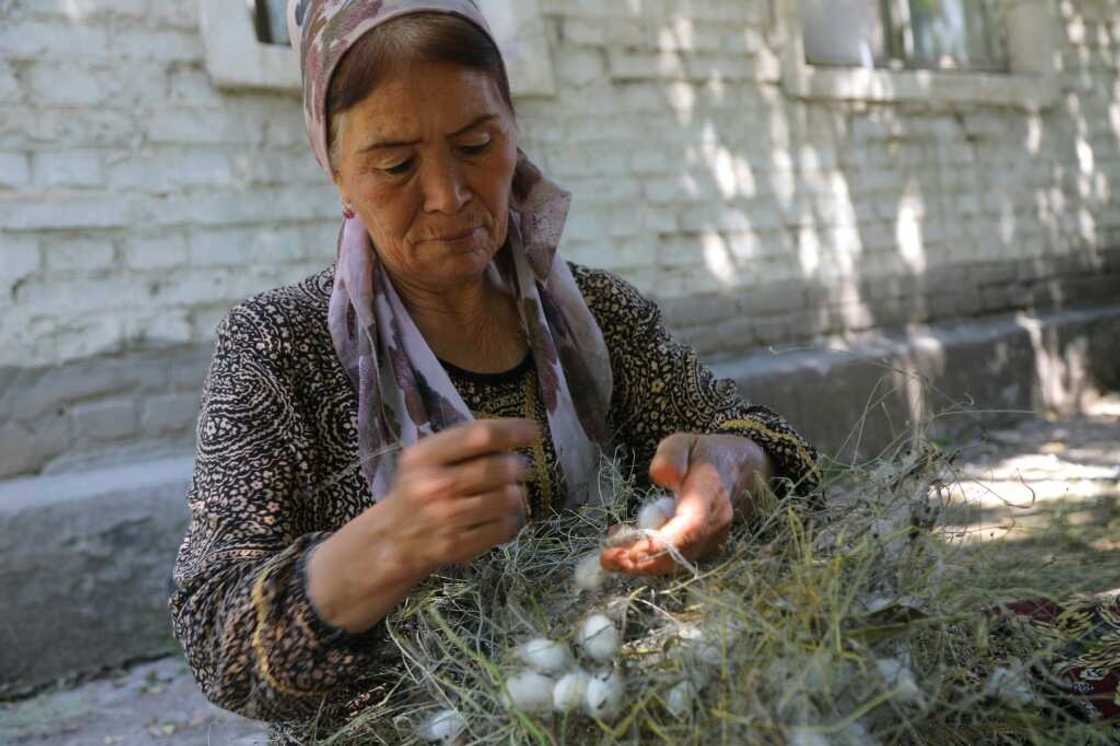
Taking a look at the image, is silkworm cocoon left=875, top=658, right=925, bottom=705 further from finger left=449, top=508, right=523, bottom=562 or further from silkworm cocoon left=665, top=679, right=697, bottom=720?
finger left=449, top=508, right=523, bottom=562

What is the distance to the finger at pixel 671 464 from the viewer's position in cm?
145

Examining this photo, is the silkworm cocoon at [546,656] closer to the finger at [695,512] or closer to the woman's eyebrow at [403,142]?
the finger at [695,512]

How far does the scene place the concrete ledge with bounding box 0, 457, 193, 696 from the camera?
3.30 meters

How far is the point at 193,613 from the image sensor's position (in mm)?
1364

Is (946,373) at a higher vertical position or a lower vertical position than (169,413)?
lower

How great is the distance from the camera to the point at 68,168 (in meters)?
3.50

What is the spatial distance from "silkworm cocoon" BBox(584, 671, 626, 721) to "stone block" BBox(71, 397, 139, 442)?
294 centimetres

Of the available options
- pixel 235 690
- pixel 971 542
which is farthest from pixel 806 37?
pixel 235 690

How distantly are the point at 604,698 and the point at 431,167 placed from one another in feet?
2.70

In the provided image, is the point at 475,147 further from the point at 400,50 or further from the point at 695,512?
the point at 695,512

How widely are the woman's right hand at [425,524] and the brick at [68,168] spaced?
274 cm

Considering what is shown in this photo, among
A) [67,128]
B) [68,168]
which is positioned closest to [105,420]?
[68,168]

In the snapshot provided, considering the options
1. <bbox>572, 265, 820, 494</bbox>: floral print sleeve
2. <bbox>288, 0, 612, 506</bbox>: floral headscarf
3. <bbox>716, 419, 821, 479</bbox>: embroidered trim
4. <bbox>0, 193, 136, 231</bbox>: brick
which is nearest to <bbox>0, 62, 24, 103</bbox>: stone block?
<bbox>0, 193, 136, 231</bbox>: brick

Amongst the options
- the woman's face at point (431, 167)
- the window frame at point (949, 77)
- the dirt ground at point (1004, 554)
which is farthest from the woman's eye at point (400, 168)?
the window frame at point (949, 77)
